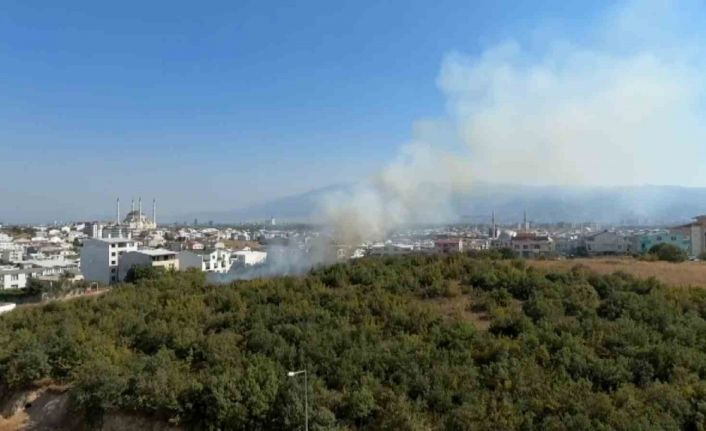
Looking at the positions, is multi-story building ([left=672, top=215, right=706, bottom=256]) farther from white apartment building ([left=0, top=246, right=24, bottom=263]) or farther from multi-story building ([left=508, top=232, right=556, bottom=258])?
white apartment building ([left=0, top=246, right=24, bottom=263])

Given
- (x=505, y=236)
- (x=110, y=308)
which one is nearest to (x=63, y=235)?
(x=505, y=236)

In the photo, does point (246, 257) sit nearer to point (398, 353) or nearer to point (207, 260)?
point (207, 260)

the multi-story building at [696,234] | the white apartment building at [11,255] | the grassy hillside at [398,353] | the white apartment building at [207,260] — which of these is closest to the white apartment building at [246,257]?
the white apartment building at [207,260]

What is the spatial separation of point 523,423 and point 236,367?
5343 millimetres

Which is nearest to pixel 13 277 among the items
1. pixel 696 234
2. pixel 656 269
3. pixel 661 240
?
pixel 656 269

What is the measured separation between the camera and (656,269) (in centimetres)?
1709

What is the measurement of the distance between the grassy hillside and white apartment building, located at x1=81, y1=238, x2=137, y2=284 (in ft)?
114

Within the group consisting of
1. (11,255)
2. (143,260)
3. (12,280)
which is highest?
(143,260)

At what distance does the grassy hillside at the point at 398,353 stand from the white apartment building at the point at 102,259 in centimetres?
3470

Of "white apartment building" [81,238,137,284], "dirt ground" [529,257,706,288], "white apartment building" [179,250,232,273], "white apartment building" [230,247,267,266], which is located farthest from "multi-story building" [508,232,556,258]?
"white apartment building" [81,238,137,284]

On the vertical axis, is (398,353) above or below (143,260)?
above

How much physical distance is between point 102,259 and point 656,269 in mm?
45792

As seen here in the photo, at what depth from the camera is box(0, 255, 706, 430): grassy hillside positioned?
348 inches

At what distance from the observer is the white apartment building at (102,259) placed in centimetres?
4887
